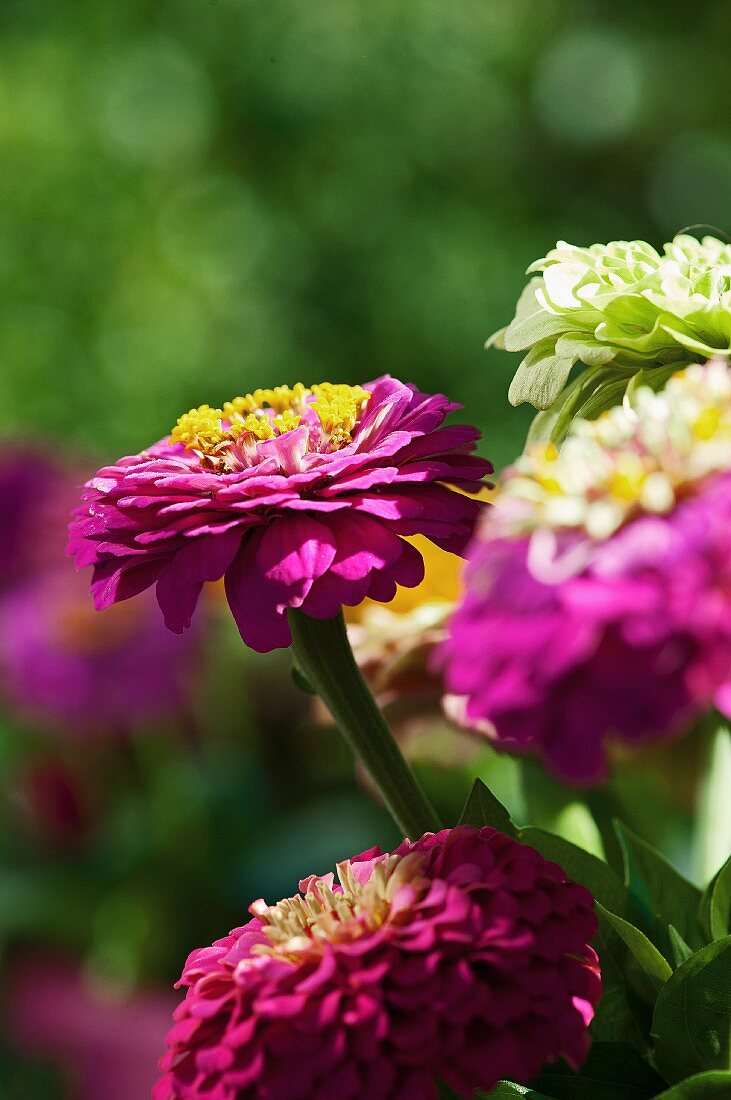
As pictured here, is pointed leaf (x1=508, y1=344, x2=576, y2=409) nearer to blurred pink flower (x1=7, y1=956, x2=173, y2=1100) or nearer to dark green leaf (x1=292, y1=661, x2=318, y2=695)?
dark green leaf (x1=292, y1=661, x2=318, y2=695)

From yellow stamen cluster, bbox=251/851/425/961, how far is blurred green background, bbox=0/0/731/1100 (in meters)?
1.34

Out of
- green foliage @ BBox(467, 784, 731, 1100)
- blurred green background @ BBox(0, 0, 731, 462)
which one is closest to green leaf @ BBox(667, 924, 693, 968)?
green foliage @ BBox(467, 784, 731, 1100)

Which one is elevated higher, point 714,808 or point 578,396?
point 578,396

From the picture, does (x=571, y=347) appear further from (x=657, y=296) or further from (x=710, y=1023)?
(x=710, y=1023)

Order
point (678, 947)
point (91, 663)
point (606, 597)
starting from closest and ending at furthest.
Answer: point (606, 597), point (678, 947), point (91, 663)

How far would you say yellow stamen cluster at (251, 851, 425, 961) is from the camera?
0.27 m

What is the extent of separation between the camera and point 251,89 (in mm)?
2543

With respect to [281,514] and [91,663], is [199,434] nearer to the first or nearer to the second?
[281,514]

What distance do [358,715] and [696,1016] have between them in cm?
11

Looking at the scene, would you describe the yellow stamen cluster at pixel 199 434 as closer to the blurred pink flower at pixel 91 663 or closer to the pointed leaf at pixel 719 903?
the pointed leaf at pixel 719 903

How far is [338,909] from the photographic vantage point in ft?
0.95

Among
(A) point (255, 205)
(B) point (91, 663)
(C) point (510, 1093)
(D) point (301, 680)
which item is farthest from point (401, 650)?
(A) point (255, 205)

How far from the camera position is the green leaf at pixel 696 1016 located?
0.94ft

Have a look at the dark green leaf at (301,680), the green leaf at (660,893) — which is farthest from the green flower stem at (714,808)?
the dark green leaf at (301,680)
